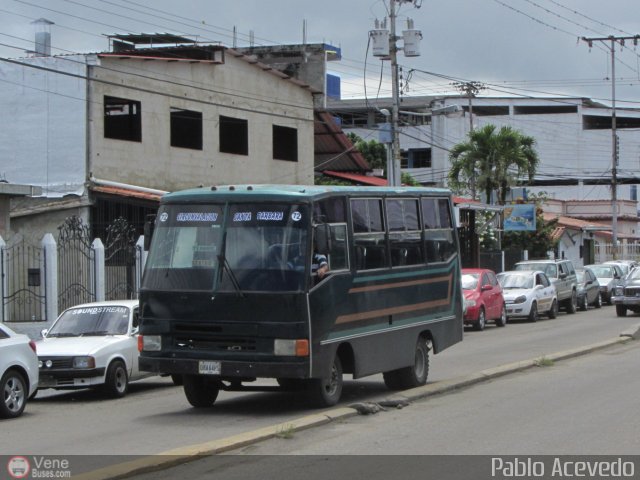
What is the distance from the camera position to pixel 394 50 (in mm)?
35219

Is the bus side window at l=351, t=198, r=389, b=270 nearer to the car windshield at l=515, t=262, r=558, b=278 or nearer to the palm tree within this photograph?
the car windshield at l=515, t=262, r=558, b=278

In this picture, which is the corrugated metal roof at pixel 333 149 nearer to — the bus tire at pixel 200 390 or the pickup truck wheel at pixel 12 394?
the bus tire at pixel 200 390

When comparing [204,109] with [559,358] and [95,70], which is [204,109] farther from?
[559,358]

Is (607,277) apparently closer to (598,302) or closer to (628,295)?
(598,302)

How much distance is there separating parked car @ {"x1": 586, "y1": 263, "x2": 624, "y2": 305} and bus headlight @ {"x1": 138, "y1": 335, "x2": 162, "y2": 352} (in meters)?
33.3

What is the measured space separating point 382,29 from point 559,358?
1822cm

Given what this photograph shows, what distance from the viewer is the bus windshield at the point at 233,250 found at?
41.1 ft

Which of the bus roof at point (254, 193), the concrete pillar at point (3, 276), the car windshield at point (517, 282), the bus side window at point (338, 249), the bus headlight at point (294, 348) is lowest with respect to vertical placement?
the car windshield at point (517, 282)

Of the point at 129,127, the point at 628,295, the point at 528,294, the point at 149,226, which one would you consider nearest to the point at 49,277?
the point at 129,127

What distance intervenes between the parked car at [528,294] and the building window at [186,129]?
11.6 m

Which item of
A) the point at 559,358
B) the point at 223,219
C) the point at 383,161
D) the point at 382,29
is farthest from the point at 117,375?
the point at 383,161

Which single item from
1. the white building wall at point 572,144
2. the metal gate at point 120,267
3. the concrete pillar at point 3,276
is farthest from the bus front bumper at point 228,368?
the white building wall at point 572,144

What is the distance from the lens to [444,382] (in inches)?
614

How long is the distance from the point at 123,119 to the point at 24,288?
9519 mm
